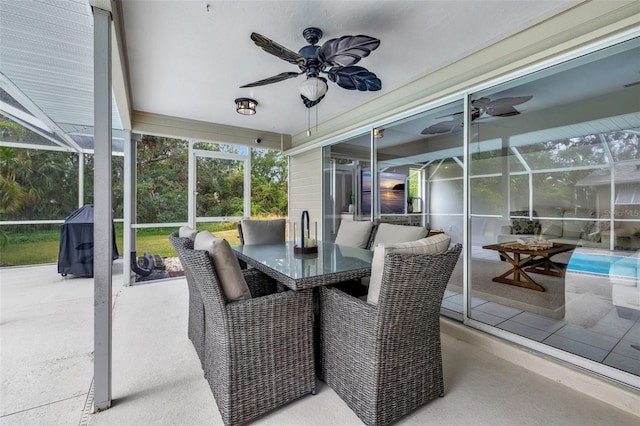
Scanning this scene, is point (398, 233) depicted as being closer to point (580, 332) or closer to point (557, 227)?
point (580, 332)

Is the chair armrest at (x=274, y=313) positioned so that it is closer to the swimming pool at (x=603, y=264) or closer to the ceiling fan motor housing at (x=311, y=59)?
the ceiling fan motor housing at (x=311, y=59)

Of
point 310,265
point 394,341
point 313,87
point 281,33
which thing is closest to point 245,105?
point 281,33

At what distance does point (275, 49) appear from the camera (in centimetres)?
198

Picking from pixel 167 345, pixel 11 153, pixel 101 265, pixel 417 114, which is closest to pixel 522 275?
pixel 417 114

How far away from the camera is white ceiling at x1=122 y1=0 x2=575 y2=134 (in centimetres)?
213

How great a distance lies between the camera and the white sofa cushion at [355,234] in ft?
10.9

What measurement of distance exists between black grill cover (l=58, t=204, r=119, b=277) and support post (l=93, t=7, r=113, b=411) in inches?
157

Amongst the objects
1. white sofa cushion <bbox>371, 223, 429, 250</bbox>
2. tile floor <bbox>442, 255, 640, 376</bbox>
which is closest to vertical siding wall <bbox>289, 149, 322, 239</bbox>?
white sofa cushion <bbox>371, 223, 429, 250</bbox>

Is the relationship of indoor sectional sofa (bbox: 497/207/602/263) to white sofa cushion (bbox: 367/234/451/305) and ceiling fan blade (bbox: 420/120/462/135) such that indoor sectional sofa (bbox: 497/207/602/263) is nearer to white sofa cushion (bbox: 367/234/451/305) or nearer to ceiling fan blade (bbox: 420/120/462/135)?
ceiling fan blade (bbox: 420/120/462/135)

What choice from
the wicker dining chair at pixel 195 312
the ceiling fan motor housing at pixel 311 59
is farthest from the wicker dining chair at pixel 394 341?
the ceiling fan motor housing at pixel 311 59

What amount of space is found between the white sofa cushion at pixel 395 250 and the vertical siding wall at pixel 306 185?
359 centimetres

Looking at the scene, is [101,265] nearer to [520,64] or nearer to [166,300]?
[166,300]

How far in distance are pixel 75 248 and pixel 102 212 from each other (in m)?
4.12

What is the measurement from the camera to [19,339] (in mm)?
2631
